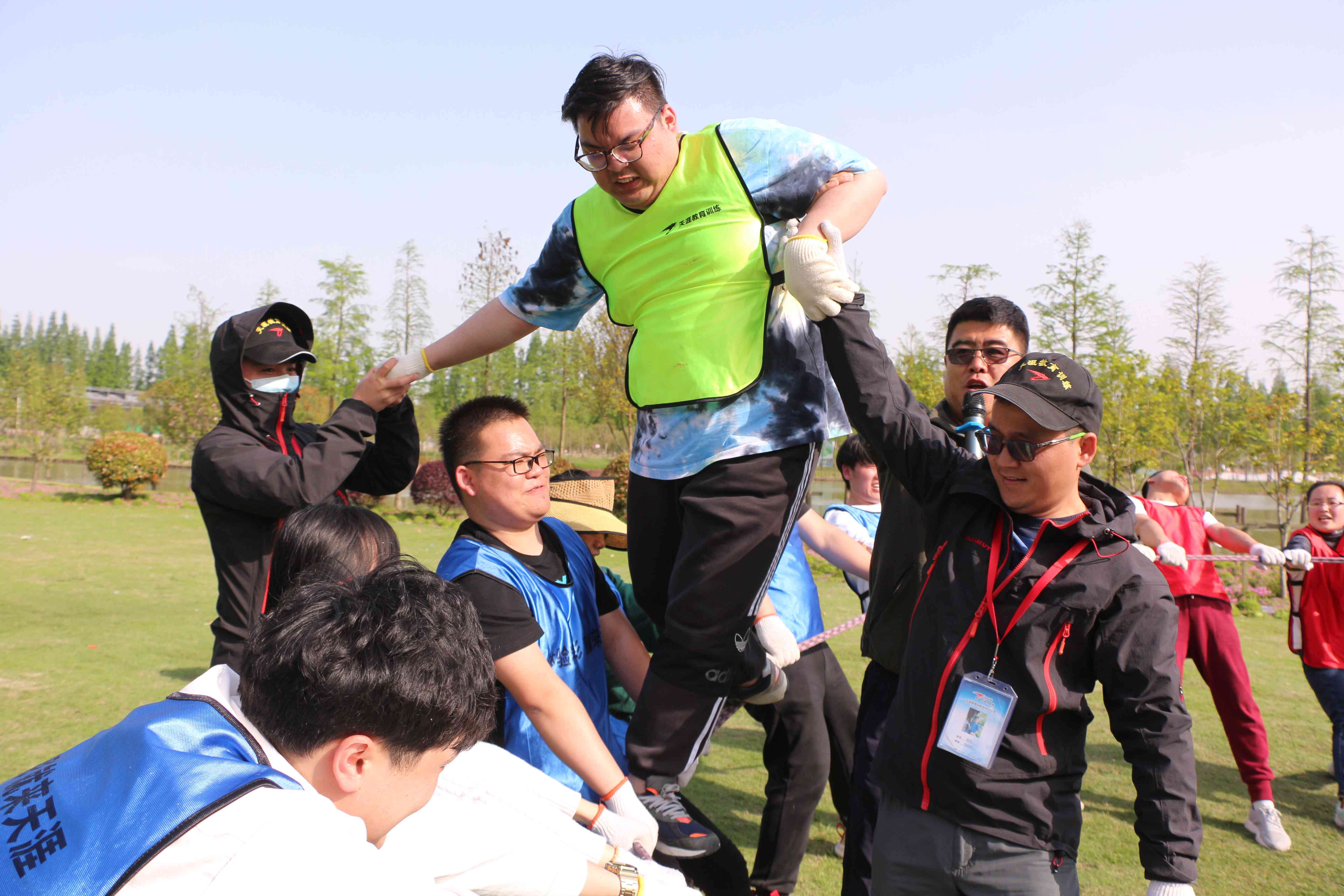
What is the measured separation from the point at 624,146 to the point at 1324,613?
5.25 m

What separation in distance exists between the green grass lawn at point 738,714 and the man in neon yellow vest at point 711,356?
80.0 inches

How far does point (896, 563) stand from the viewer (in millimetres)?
2941

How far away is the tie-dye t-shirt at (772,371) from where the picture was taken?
2.30 meters

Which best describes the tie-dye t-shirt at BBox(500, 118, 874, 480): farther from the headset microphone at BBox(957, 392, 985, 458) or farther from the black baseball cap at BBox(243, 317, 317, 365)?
the black baseball cap at BBox(243, 317, 317, 365)

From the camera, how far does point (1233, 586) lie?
12422 millimetres

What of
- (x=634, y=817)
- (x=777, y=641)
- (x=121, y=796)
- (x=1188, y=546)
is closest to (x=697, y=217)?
(x=777, y=641)

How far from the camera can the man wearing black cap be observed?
2.04 meters

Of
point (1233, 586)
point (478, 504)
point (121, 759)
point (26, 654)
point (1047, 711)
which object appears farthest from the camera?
point (1233, 586)

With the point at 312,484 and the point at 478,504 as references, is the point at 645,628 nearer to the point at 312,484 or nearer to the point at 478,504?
the point at 478,504

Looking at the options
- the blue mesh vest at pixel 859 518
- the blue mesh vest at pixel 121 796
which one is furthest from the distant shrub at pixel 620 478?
the blue mesh vest at pixel 121 796

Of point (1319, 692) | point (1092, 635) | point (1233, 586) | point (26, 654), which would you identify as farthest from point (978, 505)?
point (1233, 586)

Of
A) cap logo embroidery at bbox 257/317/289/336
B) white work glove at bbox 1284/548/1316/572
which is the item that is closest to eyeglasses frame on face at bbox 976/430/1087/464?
cap logo embroidery at bbox 257/317/289/336

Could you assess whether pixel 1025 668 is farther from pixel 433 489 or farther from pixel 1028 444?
pixel 433 489

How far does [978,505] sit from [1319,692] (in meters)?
4.37
